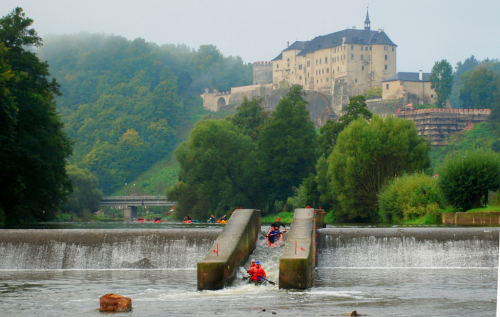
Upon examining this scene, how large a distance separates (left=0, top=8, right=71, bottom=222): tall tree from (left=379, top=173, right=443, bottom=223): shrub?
21696mm

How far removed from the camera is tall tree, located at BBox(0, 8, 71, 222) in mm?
45562

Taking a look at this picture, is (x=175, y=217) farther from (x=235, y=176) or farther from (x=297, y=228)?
(x=297, y=228)

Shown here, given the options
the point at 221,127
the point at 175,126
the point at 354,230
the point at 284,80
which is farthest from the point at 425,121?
the point at 354,230

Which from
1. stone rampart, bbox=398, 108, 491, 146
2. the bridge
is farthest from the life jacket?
stone rampart, bbox=398, 108, 491, 146

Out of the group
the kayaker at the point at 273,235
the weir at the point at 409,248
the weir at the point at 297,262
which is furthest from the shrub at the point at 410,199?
the weir at the point at 297,262

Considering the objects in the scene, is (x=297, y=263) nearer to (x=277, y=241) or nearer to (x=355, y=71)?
(x=277, y=241)

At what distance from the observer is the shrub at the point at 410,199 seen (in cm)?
4427

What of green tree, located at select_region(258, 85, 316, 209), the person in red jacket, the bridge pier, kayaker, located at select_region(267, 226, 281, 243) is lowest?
the bridge pier

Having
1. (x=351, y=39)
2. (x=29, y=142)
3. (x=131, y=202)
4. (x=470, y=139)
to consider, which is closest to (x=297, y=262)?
(x=29, y=142)

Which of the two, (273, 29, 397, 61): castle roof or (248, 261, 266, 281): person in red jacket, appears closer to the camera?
(248, 261, 266, 281): person in red jacket

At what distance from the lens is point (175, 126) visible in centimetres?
19875

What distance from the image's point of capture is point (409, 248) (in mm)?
29125

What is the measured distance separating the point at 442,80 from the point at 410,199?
106649 mm

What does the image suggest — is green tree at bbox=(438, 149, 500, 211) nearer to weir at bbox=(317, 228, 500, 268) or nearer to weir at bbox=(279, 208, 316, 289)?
weir at bbox=(317, 228, 500, 268)
